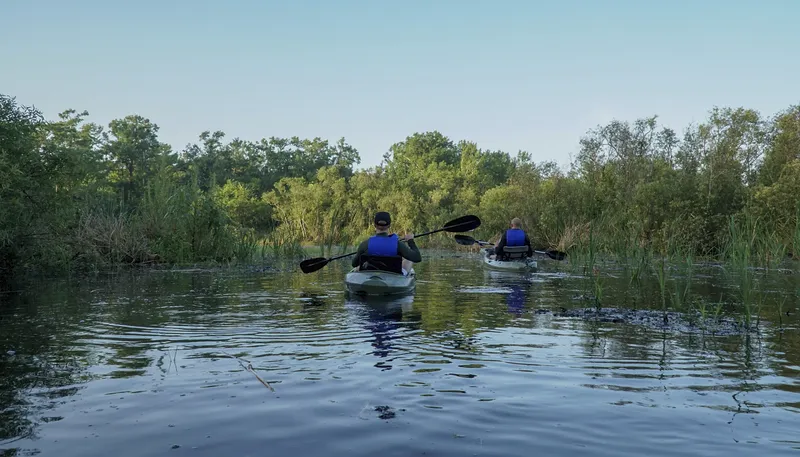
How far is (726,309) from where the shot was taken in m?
9.81

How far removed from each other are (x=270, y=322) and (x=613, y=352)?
4108mm

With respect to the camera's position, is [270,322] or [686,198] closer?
[270,322]

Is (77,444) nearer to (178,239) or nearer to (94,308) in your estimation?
(94,308)

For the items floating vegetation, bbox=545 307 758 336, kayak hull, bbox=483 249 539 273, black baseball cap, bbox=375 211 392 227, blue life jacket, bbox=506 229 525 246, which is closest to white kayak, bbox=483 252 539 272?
kayak hull, bbox=483 249 539 273

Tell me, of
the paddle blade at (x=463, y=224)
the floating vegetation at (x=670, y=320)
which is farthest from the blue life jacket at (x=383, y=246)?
the floating vegetation at (x=670, y=320)

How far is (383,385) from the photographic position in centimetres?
504

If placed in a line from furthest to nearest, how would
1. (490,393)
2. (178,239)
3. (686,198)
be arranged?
(686,198)
(178,239)
(490,393)

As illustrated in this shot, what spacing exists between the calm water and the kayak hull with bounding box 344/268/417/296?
1.49 m

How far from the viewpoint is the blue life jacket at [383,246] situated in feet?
36.7

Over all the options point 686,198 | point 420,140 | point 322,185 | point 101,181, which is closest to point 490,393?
point 686,198

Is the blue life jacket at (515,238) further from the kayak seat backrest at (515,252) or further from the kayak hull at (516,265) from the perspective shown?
the kayak hull at (516,265)

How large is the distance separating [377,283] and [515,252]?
7.48 metres

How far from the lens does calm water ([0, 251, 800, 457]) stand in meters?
3.73

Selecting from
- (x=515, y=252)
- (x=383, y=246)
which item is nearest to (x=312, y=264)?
(x=383, y=246)
